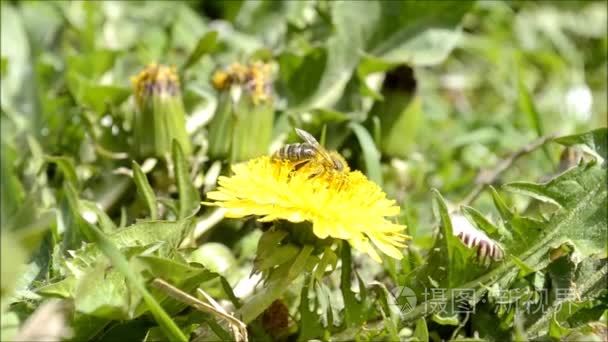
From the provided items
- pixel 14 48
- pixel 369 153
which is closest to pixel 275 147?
pixel 369 153

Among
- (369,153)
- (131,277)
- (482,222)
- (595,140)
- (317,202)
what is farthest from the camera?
(369,153)

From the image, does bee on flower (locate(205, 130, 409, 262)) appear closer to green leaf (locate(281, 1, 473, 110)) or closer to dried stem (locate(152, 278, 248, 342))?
dried stem (locate(152, 278, 248, 342))

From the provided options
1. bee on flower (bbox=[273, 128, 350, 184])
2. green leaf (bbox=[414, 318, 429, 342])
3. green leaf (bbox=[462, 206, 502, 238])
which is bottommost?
green leaf (bbox=[414, 318, 429, 342])

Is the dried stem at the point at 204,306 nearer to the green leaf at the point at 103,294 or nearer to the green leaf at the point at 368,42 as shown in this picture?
the green leaf at the point at 103,294

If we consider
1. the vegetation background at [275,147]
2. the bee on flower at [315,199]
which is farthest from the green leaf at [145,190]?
the bee on flower at [315,199]

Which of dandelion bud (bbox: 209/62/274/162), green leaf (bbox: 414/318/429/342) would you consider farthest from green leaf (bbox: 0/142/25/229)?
green leaf (bbox: 414/318/429/342)

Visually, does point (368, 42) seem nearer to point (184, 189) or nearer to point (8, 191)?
point (184, 189)

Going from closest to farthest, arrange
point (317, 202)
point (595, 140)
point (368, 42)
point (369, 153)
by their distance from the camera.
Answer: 1. point (317, 202)
2. point (595, 140)
3. point (369, 153)
4. point (368, 42)

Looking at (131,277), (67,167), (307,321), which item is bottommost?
(307,321)
